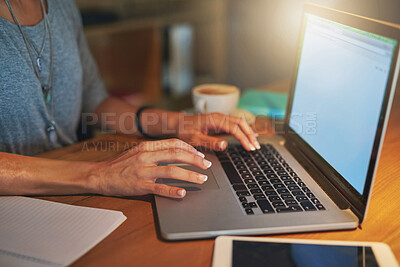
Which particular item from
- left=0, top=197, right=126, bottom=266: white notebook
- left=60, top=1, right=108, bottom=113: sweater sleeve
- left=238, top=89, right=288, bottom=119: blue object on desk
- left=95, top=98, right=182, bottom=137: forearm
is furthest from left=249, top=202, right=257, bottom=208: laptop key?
left=60, top=1, right=108, bottom=113: sweater sleeve

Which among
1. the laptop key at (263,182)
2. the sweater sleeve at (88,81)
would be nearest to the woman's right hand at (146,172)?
the laptop key at (263,182)

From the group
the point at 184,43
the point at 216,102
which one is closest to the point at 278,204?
the point at 216,102

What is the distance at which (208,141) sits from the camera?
0.83 metres

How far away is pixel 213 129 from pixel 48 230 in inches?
Result: 18.4

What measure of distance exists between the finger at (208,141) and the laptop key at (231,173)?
0.18ft

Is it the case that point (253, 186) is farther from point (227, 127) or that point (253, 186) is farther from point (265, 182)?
point (227, 127)

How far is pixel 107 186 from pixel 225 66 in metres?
2.75

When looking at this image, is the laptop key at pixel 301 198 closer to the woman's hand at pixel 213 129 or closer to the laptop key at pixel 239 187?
the laptop key at pixel 239 187

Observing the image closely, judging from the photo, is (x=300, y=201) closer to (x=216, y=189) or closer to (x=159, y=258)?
(x=216, y=189)

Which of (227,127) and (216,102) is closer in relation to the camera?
(227,127)

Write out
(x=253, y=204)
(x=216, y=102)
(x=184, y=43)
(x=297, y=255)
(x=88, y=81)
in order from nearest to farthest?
(x=297, y=255), (x=253, y=204), (x=216, y=102), (x=88, y=81), (x=184, y=43)

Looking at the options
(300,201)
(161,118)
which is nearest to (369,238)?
(300,201)

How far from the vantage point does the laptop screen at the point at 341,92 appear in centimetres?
53

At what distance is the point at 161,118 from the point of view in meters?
1.01
